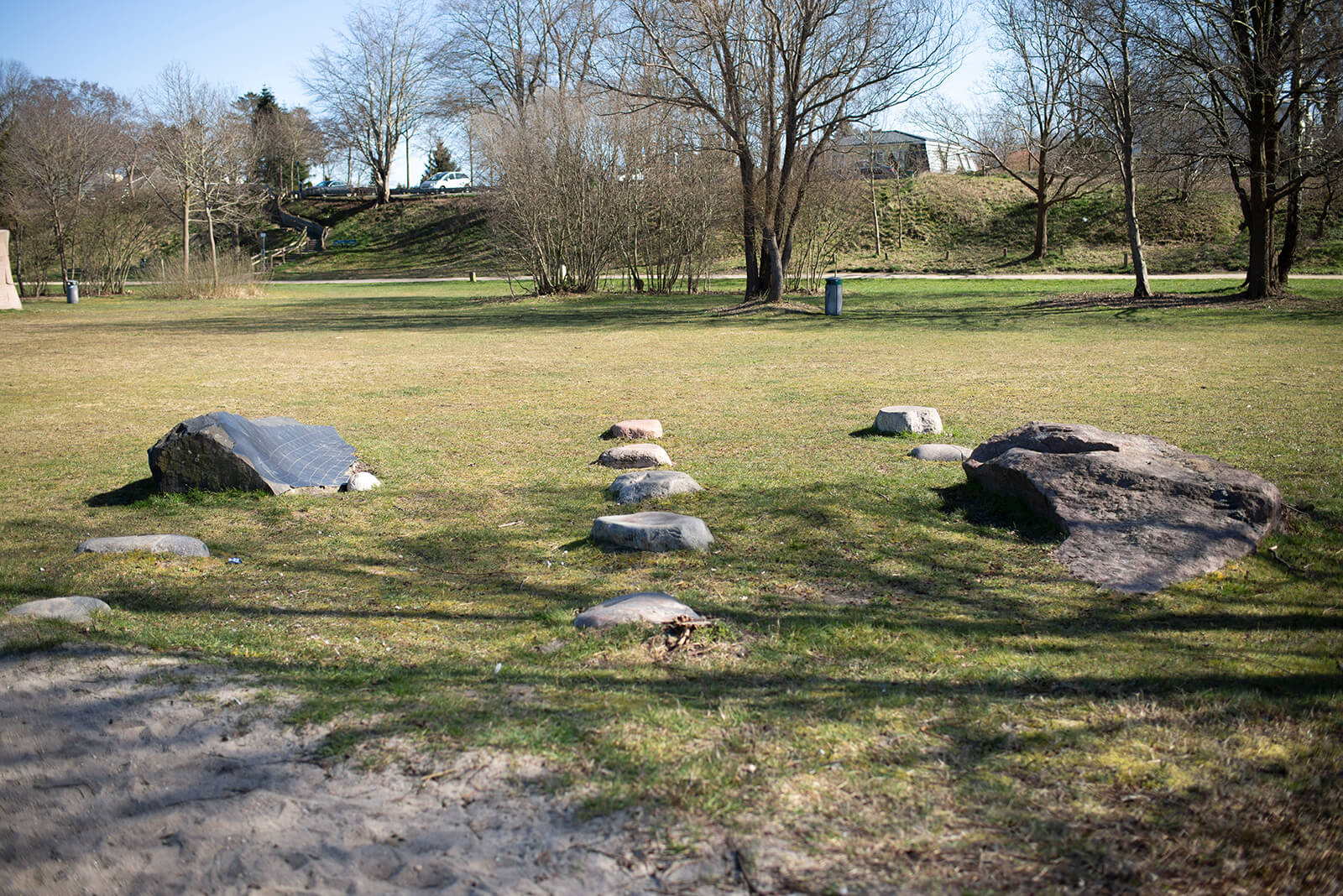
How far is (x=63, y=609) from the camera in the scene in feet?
14.8

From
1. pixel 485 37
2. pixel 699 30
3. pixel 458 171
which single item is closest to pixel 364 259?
pixel 485 37

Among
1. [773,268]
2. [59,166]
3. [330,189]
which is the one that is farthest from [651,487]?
[330,189]

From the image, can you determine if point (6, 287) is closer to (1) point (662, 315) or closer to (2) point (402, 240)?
(1) point (662, 315)

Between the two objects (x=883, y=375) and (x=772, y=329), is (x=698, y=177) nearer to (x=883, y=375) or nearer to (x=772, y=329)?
(x=772, y=329)

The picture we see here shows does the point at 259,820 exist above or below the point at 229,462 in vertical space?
below

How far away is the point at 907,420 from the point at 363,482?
16.0 ft

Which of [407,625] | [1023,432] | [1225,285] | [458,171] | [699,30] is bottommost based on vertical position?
[407,625]

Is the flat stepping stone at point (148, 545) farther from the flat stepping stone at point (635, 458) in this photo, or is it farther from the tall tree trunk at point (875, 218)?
the tall tree trunk at point (875, 218)

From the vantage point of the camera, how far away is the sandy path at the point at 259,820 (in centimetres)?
255

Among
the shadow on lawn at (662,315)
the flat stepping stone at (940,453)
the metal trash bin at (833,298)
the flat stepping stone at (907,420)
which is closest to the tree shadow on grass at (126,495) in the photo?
the flat stepping stone at (940,453)

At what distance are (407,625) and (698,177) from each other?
25637 mm

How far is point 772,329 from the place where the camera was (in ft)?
68.0

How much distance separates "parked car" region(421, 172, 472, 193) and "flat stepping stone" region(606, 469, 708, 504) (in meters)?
66.7

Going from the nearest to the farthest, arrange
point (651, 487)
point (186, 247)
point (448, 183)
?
point (651, 487)
point (186, 247)
point (448, 183)
